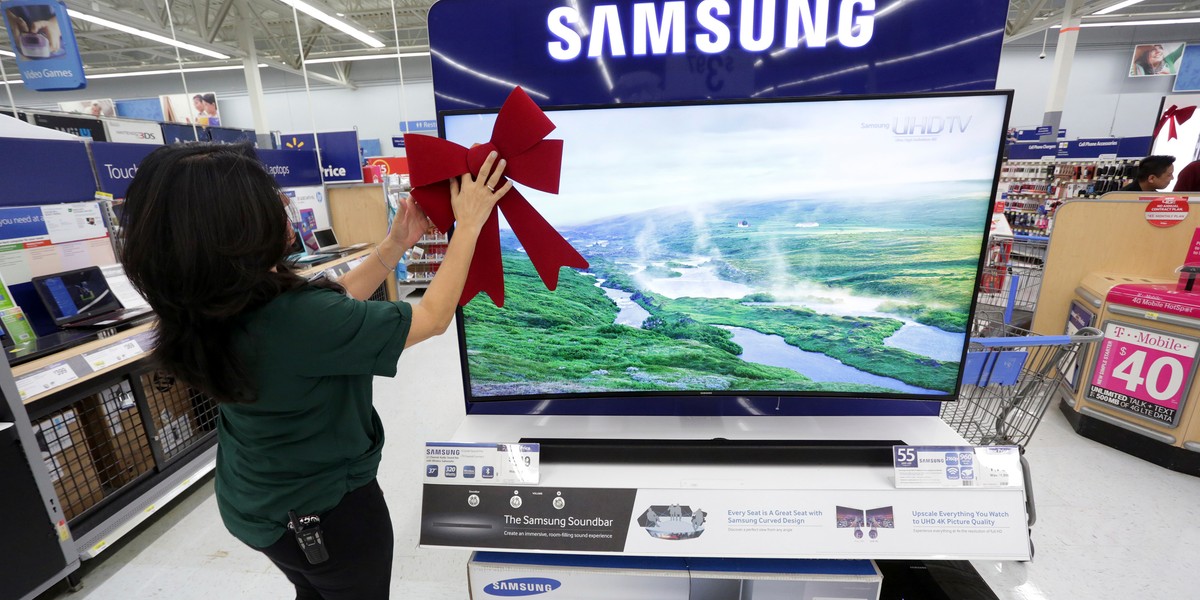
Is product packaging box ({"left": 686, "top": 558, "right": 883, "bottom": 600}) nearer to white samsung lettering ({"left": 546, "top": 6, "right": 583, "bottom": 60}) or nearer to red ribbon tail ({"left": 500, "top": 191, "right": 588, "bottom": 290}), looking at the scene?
red ribbon tail ({"left": 500, "top": 191, "right": 588, "bottom": 290})

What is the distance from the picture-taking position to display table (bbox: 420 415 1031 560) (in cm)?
132

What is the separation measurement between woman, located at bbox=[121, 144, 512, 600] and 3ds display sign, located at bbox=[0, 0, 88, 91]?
6143 mm

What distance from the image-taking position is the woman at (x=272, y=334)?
0.96m

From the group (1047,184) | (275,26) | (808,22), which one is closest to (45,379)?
(808,22)

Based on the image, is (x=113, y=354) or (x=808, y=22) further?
(x=113, y=354)

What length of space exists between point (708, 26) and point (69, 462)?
3415 millimetres

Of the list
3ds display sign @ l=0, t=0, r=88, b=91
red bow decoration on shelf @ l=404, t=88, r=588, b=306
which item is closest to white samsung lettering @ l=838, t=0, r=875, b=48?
A: red bow decoration on shelf @ l=404, t=88, r=588, b=306

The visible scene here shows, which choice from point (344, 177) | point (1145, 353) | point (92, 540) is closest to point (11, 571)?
point (92, 540)

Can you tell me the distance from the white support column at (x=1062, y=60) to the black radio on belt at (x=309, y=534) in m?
14.4

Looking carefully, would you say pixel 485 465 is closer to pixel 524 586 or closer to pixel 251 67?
pixel 524 586

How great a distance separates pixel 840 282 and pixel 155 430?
11.6 ft

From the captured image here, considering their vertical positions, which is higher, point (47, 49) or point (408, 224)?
point (47, 49)

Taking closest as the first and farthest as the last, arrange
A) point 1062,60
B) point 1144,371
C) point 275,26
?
point 1144,371 < point 1062,60 < point 275,26

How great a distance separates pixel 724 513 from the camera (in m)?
1.37
